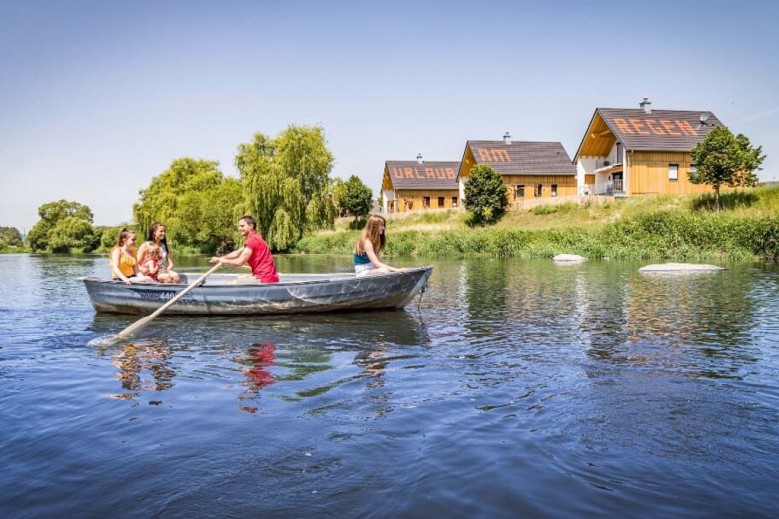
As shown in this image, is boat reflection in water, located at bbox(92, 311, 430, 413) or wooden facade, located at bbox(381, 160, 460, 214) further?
wooden facade, located at bbox(381, 160, 460, 214)

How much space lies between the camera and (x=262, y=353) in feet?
30.7

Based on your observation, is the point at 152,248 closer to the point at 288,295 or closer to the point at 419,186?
the point at 288,295

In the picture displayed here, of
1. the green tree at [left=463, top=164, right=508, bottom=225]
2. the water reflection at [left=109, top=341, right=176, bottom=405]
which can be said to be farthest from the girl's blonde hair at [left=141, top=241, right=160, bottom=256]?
the green tree at [left=463, top=164, right=508, bottom=225]

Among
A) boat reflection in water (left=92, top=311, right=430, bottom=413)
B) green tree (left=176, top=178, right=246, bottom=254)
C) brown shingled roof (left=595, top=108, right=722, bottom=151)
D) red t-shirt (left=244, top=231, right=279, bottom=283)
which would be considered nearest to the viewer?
boat reflection in water (left=92, top=311, right=430, bottom=413)

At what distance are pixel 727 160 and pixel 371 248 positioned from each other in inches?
1120

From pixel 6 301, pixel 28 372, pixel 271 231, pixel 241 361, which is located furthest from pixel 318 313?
pixel 271 231

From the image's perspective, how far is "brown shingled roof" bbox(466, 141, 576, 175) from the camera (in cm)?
5528

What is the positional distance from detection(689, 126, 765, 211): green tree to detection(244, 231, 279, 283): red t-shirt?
2883cm

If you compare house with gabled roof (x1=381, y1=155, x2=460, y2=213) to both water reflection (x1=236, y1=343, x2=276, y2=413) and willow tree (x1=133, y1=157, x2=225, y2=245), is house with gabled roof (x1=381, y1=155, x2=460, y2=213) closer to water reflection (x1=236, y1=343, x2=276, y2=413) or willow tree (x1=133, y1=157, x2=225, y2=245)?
willow tree (x1=133, y1=157, x2=225, y2=245)

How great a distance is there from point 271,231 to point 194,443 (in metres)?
41.0

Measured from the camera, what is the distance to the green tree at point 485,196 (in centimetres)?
4750

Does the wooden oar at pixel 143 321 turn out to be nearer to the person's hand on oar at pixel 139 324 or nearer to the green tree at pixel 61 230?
the person's hand on oar at pixel 139 324

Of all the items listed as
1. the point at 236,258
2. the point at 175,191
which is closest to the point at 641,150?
the point at 236,258

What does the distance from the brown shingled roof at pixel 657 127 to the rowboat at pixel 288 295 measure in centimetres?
3389
